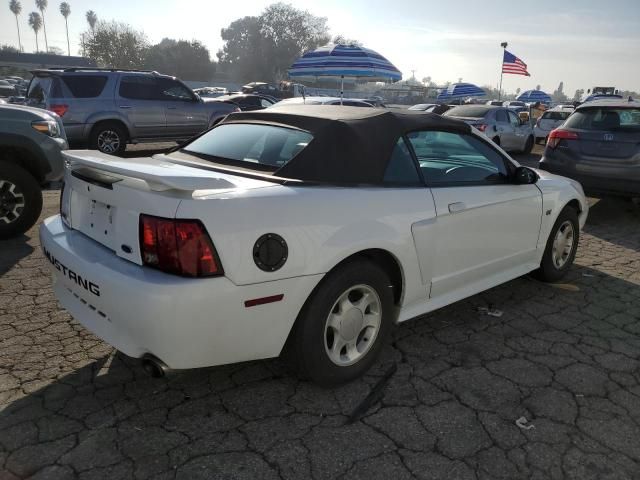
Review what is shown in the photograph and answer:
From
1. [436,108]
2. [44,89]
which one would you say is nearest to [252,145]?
[44,89]

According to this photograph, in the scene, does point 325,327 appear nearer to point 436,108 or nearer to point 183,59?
point 436,108

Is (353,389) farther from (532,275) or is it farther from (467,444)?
(532,275)

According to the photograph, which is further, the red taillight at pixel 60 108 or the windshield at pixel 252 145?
the red taillight at pixel 60 108

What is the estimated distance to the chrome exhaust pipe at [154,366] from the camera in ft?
7.57

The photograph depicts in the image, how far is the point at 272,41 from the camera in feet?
317

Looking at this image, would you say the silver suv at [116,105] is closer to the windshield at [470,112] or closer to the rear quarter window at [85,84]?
the rear quarter window at [85,84]

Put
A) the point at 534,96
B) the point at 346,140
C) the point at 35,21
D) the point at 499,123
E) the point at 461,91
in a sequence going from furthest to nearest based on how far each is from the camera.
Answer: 1. the point at 35,21
2. the point at 534,96
3. the point at 461,91
4. the point at 499,123
5. the point at 346,140

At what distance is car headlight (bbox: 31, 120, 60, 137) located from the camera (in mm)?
5320

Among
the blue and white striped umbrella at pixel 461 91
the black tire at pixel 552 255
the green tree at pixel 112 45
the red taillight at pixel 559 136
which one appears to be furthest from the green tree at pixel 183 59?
the black tire at pixel 552 255

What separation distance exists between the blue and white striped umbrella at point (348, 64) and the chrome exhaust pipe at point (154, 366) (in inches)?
460

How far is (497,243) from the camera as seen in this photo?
362 cm

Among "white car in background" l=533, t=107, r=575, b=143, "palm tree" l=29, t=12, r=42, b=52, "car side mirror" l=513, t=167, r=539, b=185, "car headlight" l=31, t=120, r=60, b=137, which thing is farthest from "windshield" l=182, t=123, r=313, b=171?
"palm tree" l=29, t=12, r=42, b=52

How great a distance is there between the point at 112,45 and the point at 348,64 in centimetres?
6730

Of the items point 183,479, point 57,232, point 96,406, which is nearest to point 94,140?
point 57,232
